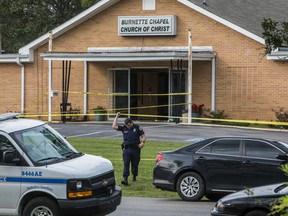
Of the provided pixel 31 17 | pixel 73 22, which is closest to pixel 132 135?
pixel 73 22

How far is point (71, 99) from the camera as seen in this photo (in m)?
35.9

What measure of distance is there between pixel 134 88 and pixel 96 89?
6.41 ft

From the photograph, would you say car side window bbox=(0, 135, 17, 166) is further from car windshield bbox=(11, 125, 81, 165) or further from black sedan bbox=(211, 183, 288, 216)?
black sedan bbox=(211, 183, 288, 216)

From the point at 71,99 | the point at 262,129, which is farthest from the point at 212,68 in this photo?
the point at 71,99

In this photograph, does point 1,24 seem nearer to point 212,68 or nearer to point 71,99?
point 71,99

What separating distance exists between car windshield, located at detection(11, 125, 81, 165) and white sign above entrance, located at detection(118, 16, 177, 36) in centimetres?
2266

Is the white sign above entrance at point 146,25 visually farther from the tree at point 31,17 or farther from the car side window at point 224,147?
the car side window at point 224,147

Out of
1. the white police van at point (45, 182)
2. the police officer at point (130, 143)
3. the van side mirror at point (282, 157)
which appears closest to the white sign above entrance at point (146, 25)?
the police officer at point (130, 143)

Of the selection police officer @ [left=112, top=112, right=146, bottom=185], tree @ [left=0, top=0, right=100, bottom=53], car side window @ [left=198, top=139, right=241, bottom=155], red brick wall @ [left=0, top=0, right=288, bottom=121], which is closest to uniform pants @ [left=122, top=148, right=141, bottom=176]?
police officer @ [left=112, top=112, right=146, bottom=185]

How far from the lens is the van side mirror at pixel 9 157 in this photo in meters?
10.4

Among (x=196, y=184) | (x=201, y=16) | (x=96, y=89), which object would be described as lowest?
(x=196, y=184)

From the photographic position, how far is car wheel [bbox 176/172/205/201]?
14.9m

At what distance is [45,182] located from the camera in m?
10.4

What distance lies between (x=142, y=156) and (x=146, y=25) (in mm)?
13595
